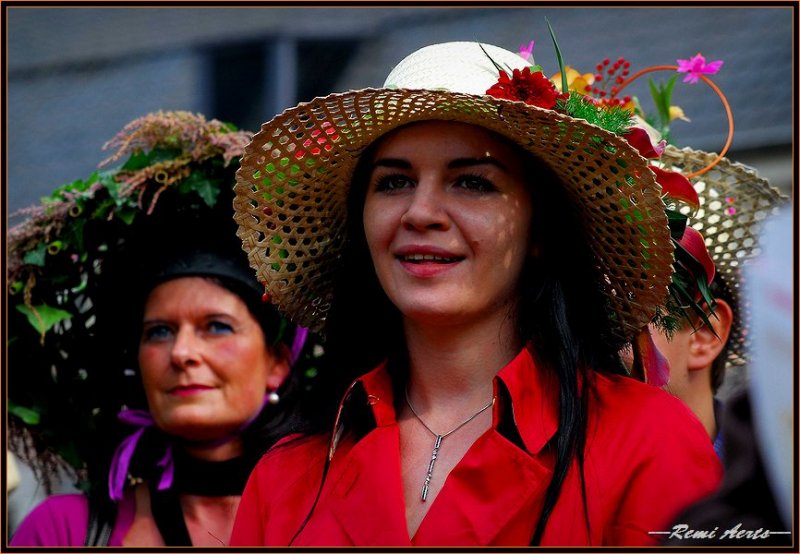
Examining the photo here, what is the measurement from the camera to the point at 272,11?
1031 centimetres

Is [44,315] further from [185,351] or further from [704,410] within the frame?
[704,410]

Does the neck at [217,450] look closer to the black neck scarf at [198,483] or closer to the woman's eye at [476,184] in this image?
the black neck scarf at [198,483]

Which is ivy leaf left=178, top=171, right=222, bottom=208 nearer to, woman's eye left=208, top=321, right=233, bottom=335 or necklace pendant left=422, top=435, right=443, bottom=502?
woman's eye left=208, top=321, right=233, bottom=335

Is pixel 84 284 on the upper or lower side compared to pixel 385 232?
lower

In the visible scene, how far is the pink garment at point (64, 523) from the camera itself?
3627 millimetres

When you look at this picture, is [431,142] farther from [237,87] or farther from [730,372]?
[237,87]

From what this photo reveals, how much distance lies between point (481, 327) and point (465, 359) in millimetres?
75

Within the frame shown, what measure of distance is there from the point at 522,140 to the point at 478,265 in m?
0.27

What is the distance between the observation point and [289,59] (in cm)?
919

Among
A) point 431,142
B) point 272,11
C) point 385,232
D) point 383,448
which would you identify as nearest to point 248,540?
point 383,448

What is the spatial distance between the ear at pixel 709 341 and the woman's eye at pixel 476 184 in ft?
3.94

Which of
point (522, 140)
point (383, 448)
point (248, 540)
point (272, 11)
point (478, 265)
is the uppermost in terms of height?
point (272, 11)

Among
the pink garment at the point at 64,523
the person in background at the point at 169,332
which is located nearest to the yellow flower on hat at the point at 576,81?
the person in background at the point at 169,332

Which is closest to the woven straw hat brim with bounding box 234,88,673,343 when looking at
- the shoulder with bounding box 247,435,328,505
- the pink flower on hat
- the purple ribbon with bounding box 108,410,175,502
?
the shoulder with bounding box 247,435,328,505
